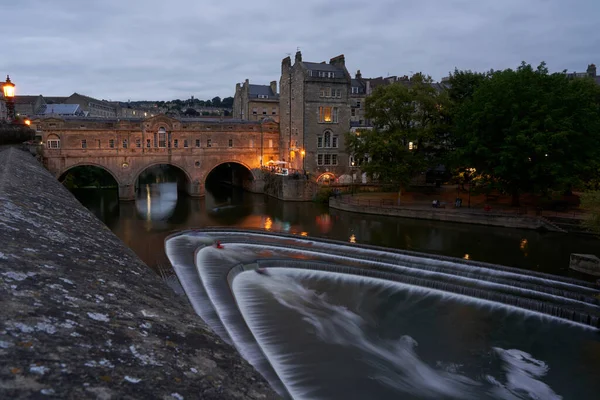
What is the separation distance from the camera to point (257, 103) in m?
65.9

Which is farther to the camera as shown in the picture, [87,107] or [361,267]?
[87,107]

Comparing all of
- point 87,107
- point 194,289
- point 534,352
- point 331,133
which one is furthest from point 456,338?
point 87,107

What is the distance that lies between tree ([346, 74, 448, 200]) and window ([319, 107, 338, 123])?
28.5ft

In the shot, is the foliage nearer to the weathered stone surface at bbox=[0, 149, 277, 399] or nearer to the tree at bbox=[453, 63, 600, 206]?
the tree at bbox=[453, 63, 600, 206]

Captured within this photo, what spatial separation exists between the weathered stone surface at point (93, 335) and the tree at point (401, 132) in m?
36.3

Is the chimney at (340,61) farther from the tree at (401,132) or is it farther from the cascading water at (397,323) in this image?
the cascading water at (397,323)

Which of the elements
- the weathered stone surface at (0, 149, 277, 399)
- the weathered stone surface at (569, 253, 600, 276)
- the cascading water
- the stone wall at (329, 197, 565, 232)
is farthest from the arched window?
the weathered stone surface at (0, 149, 277, 399)

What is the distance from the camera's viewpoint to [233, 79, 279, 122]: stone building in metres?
65.6

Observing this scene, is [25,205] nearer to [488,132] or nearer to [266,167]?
[488,132]

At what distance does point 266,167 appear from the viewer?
52.3m

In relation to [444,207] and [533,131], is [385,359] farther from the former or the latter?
[444,207]

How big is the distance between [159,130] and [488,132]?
3089cm

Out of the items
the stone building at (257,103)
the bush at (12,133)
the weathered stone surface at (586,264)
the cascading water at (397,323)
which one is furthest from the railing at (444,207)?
the bush at (12,133)

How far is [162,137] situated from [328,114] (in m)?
17.3
